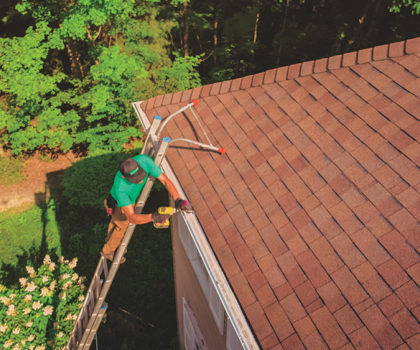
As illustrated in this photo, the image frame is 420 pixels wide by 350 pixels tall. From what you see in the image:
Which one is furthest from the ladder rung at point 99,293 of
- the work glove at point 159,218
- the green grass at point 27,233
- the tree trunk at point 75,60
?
the tree trunk at point 75,60

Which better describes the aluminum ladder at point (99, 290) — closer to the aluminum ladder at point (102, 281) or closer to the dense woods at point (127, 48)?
the aluminum ladder at point (102, 281)

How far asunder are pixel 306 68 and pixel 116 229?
4.32 m

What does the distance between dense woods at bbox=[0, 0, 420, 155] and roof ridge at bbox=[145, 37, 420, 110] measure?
7.89 metres

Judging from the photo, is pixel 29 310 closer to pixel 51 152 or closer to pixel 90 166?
pixel 90 166

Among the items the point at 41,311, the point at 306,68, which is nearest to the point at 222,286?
the point at 306,68


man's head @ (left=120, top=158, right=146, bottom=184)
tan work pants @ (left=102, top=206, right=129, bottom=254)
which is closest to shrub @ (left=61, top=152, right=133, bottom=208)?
tan work pants @ (left=102, top=206, right=129, bottom=254)

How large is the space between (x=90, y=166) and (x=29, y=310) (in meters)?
8.59

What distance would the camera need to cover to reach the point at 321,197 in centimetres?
444

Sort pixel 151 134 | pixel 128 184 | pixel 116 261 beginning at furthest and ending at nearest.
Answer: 1. pixel 151 134
2. pixel 116 261
3. pixel 128 184

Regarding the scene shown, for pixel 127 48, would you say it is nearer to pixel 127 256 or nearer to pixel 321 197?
pixel 127 256

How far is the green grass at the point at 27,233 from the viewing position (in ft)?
44.3

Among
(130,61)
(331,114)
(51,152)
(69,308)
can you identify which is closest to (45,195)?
(51,152)

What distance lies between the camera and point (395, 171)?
4219 millimetres

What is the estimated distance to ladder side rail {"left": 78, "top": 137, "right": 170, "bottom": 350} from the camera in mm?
5043
